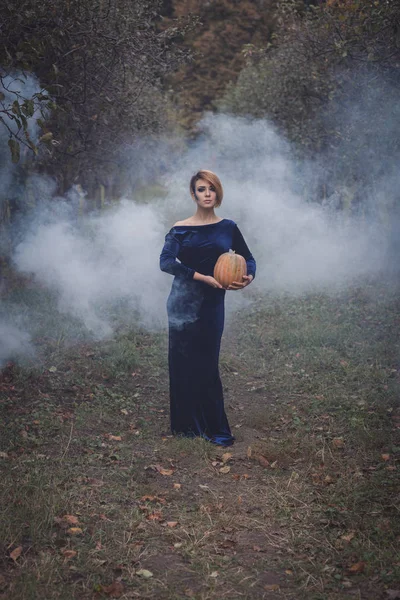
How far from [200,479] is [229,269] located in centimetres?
178

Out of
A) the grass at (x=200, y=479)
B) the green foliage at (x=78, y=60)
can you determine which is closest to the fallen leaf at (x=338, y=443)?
the grass at (x=200, y=479)

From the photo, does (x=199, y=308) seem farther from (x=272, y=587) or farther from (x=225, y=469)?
(x=272, y=587)

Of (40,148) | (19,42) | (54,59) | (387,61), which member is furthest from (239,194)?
(19,42)

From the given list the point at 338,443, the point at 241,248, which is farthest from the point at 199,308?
the point at 338,443

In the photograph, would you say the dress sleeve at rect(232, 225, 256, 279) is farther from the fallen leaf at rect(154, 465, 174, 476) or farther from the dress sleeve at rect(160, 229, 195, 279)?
the fallen leaf at rect(154, 465, 174, 476)

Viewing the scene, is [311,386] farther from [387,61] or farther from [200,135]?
[200,135]

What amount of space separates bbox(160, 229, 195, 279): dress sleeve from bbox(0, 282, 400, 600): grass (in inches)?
59.7

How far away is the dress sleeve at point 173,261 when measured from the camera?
18.2 feet

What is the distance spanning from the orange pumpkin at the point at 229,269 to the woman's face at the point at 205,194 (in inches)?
18.8

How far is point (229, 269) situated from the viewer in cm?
548

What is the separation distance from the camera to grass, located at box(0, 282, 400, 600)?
11.9 feet

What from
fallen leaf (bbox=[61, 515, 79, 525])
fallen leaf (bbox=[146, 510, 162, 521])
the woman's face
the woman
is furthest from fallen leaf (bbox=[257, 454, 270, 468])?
the woman's face

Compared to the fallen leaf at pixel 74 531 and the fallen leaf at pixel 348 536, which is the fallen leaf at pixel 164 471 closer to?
the fallen leaf at pixel 74 531

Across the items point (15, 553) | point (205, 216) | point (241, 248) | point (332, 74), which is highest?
point (332, 74)
